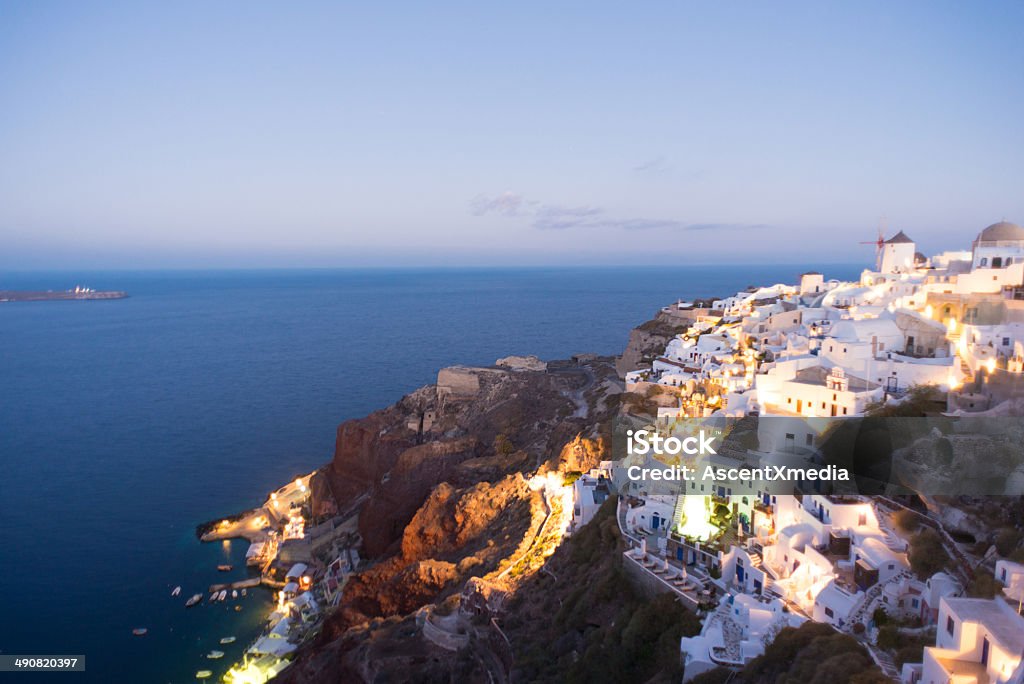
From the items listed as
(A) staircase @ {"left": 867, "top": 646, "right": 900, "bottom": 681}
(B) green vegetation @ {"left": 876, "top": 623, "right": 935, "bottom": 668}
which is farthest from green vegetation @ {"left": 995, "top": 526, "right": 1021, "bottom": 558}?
(A) staircase @ {"left": 867, "top": 646, "right": 900, "bottom": 681}

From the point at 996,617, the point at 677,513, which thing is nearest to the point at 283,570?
the point at 677,513

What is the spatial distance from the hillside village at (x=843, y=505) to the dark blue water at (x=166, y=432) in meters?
20.1

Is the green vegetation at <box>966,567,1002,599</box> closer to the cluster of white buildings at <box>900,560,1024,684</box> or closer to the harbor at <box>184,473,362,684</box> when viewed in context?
the cluster of white buildings at <box>900,560,1024,684</box>

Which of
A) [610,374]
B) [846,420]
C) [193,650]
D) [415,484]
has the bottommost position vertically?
[193,650]

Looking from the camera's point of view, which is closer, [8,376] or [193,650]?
[193,650]

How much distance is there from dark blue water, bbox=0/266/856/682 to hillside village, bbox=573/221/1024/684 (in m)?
20.1

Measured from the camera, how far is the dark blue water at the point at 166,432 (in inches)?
1064

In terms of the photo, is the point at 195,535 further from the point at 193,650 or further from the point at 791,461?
the point at 791,461

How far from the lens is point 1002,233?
28938mm

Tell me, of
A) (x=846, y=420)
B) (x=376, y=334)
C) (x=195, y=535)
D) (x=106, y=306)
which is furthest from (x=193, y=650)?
(x=106, y=306)

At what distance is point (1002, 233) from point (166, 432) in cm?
5652

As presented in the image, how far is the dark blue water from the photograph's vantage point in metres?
27.0

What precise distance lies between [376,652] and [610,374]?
2788cm

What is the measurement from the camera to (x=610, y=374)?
142ft
